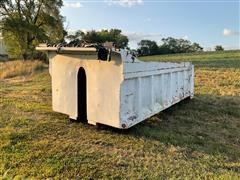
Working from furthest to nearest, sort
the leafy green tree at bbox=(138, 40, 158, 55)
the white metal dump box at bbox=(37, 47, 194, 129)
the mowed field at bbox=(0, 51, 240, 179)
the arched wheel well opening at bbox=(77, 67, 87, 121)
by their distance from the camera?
the leafy green tree at bbox=(138, 40, 158, 55) → the arched wheel well opening at bbox=(77, 67, 87, 121) → the white metal dump box at bbox=(37, 47, 194, 129) → the mowed field at bbox=(0, 51, 240, 179)

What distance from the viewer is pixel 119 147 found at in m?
4.63

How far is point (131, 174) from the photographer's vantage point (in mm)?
3842

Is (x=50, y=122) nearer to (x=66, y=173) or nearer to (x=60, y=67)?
(x=60, y=67)

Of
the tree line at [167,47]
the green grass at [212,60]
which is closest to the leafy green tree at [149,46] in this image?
the tree line at [167,47]

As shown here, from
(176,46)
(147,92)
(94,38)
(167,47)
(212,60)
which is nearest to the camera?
(147,92)

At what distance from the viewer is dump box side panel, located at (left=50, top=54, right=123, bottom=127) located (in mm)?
4953

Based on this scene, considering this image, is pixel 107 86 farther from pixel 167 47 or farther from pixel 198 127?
pixel 167 47

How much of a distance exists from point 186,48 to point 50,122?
6295 centimetres

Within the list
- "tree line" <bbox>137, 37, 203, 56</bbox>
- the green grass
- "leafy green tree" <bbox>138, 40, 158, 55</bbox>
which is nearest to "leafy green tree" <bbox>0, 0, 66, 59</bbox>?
the green grass

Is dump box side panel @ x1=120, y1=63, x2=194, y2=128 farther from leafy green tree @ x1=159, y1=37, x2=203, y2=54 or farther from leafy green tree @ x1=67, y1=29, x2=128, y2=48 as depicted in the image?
leafy green tree @ x1=159, y1=37, x2=203, y2=54

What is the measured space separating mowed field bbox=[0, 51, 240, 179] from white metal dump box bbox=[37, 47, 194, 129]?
274 millimetres

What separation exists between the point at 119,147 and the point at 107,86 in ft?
3.17

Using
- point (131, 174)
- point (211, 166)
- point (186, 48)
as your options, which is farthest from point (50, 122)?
point (186, 48)

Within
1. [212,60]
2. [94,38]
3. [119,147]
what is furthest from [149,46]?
[119,147]
